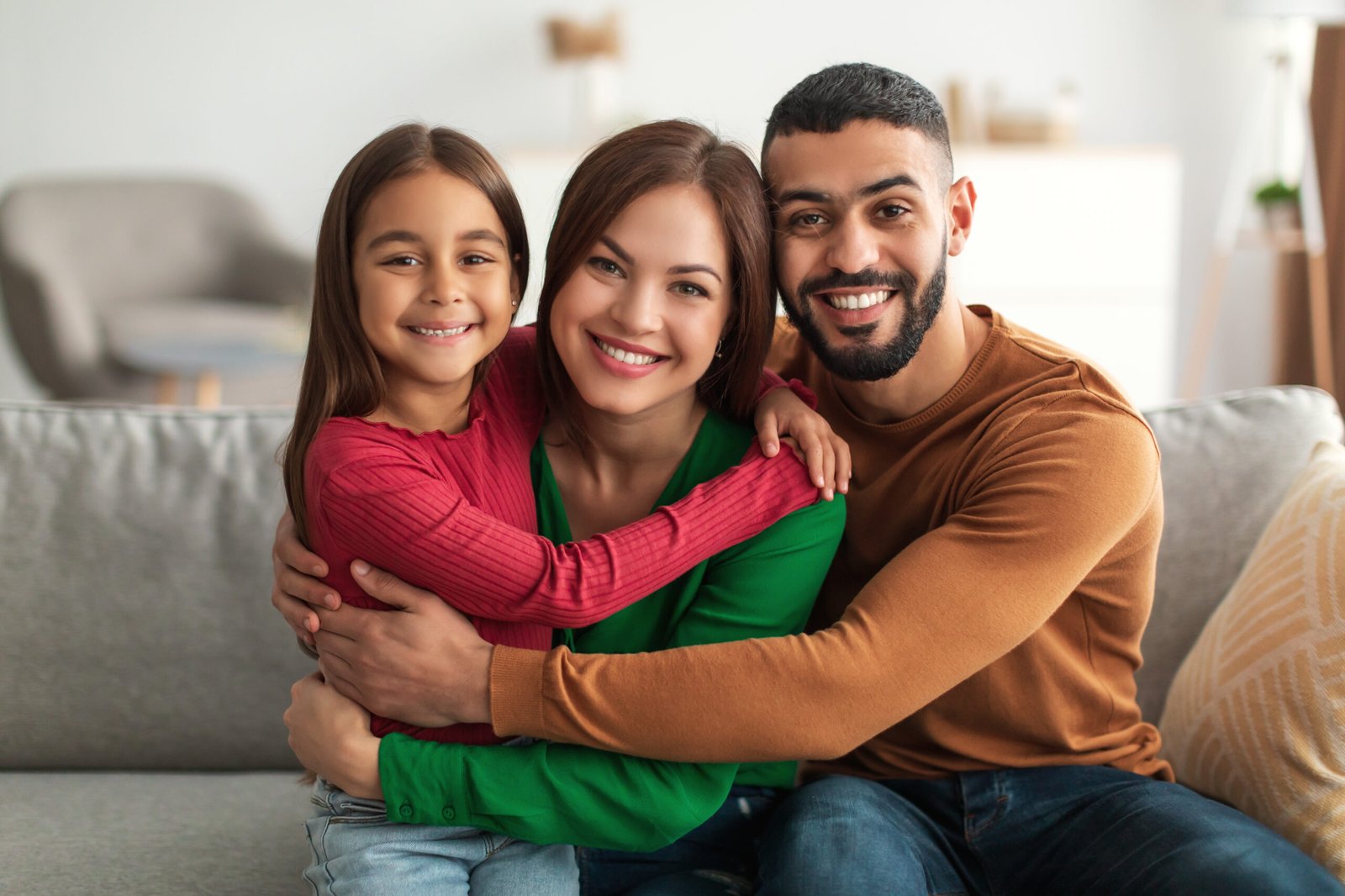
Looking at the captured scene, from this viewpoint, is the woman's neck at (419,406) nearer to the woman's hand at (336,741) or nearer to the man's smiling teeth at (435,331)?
the man's smiling teeth at (435,331)

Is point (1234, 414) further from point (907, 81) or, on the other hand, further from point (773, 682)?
point (773, 682)

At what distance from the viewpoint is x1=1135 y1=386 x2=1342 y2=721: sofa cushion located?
5.63 ft

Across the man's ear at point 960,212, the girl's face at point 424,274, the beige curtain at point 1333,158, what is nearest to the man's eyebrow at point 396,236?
the girl's face at point 424,274

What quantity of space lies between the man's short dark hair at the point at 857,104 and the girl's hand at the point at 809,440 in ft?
Result: 1.11

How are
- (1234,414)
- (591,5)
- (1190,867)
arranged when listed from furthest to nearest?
(591,5), (1234,414), (1190,867)

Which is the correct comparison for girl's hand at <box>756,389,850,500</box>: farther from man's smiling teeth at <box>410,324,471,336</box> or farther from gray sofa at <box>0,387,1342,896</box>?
gray sofa at <box>0,387,1342,896</box>

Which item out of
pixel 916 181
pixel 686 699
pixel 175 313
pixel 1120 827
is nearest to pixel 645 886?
pixel 686 699

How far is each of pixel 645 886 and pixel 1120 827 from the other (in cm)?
53

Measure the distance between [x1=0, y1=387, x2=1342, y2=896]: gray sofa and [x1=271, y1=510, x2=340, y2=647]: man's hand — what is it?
34 cm

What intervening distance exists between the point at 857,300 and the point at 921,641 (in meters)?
0.43

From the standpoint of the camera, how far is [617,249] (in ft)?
4.52

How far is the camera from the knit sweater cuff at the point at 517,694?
1.28 m

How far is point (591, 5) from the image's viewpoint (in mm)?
5363

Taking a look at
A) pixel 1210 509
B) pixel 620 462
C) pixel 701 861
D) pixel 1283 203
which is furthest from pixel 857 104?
pixel 1283 203
